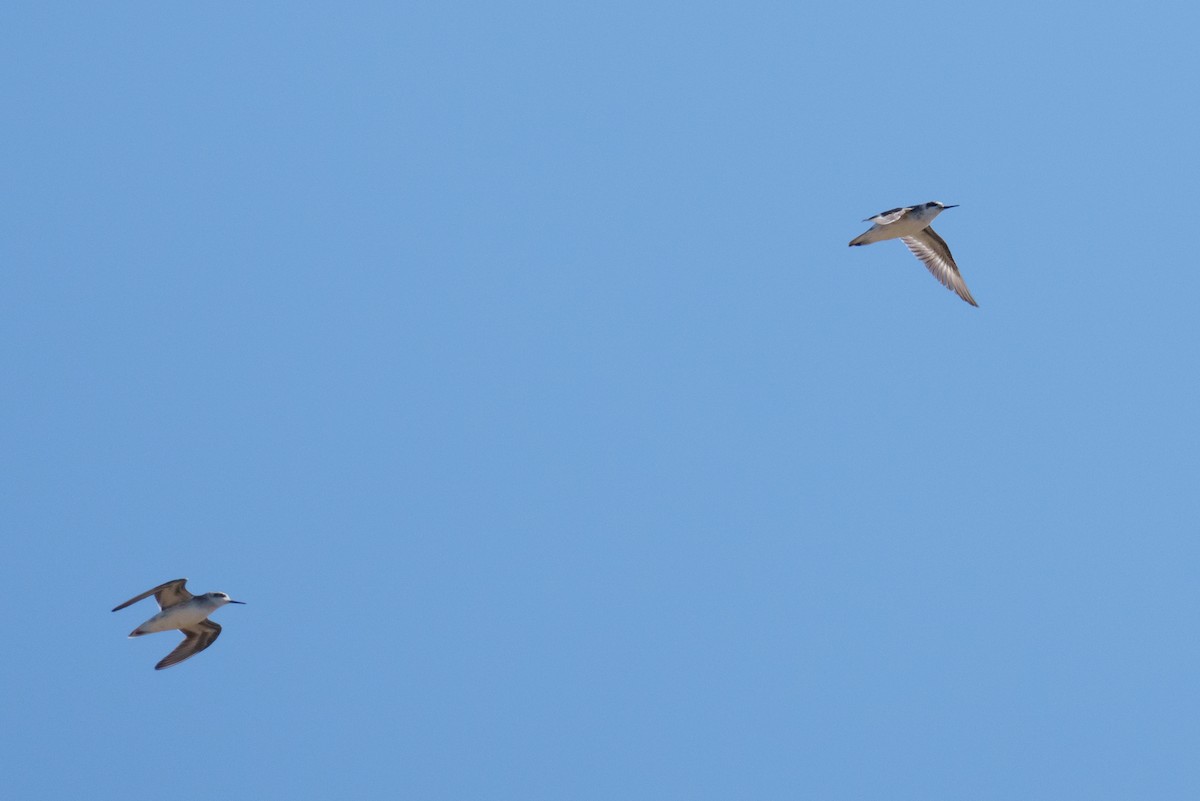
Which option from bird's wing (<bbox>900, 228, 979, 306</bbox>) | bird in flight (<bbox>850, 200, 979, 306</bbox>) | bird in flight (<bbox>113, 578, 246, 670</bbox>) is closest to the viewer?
bird in flight (<bbox>113, 578, 246, 670</bbox>)

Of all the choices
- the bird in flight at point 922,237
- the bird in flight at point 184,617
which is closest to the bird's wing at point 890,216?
the bird in flight at point 922,237

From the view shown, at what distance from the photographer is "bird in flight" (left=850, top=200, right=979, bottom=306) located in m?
31.6

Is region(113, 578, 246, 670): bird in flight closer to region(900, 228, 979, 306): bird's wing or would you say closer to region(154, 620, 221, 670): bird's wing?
region(154, 620, 221, 670): bird's wing

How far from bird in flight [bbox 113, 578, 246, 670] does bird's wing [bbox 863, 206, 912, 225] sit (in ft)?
48.5

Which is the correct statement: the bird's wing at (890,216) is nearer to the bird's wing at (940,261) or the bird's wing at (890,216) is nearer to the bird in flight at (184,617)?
the bird's wing at (940,261)

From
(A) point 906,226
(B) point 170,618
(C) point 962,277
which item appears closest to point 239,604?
(B) point 170,618

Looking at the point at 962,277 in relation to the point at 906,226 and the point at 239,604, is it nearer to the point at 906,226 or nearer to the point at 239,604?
the point at 906,226

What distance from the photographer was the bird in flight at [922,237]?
31594mm

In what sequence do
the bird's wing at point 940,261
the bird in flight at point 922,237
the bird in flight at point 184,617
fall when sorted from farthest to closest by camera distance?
the bird's wing at point 940,261, the bird in flight at point 922,237, the bird in flight at point 184,617

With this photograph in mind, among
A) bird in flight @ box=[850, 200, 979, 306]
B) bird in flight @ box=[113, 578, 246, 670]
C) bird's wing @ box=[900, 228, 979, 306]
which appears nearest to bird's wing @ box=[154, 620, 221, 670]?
bird in flight @ box=[113, 578, 246, 670]

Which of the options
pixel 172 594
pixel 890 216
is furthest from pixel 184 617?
pixel 890 216

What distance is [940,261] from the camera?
116ft

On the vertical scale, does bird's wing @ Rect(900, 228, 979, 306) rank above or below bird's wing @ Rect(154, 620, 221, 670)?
above

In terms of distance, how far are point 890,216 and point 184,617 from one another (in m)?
16.2
